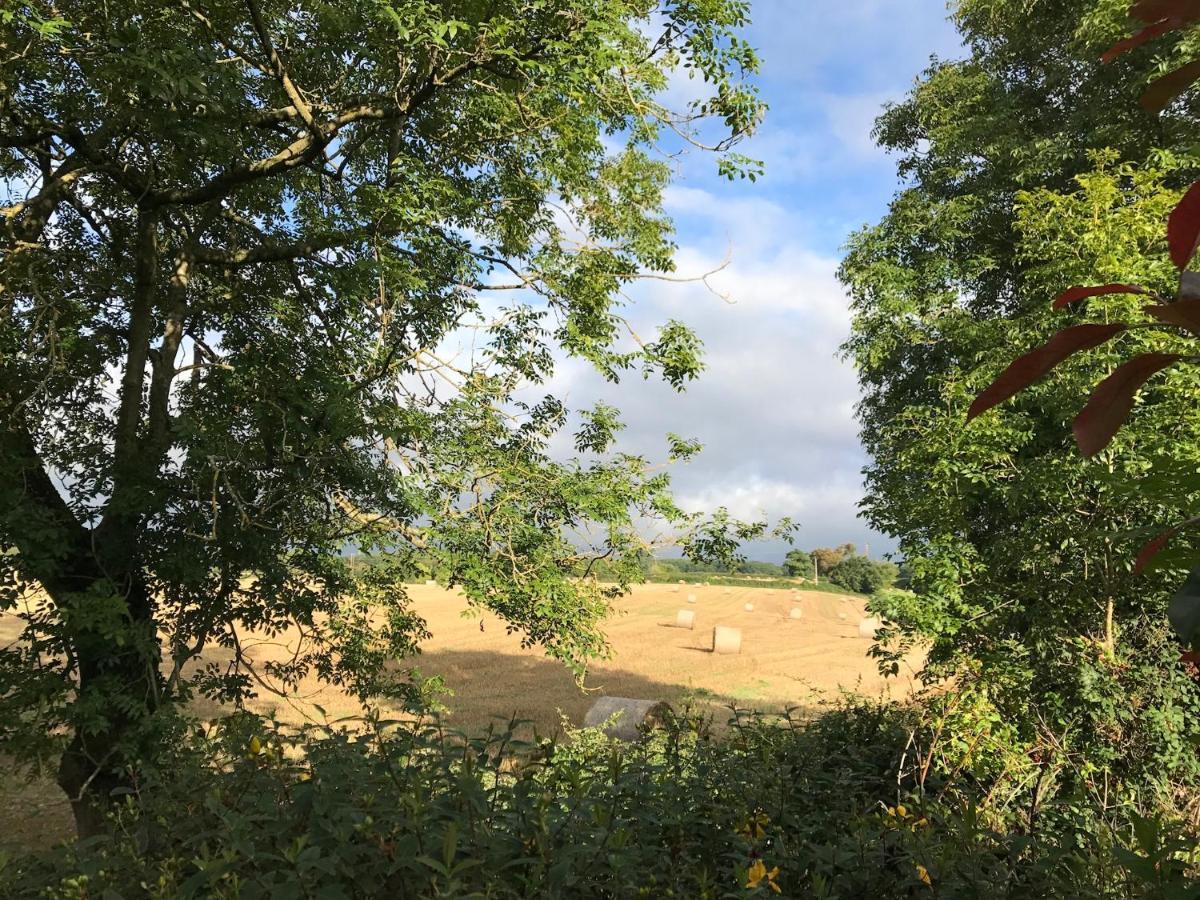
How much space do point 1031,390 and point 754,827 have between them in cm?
820

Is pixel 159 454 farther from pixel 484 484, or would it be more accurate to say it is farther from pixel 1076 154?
pixel 1076 154

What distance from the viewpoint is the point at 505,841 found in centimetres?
227

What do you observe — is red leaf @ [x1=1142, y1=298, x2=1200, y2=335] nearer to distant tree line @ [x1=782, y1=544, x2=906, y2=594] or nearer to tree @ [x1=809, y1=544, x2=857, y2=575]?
distant tree line @ [x1=782, y1=544, x2=906, y2=594]

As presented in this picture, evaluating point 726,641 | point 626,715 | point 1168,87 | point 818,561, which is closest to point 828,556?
point 818,561

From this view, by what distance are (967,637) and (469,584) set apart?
6.56 meters

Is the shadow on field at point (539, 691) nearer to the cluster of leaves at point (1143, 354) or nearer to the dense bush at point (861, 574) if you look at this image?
the cluster of leaves at point (1143, 354)

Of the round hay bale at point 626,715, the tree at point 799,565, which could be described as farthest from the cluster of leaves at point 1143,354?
the tree at point 799,565

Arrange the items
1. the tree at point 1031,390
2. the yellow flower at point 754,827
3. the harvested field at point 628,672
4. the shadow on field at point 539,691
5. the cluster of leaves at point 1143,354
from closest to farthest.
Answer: the cluster of leaves at point 1143,354
the yellow flower at point 754,827
the tree at point 1031,390
the harvested field at point 628,672
the shadow on field at point 539,691

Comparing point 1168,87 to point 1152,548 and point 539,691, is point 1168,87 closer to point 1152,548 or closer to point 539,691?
point 1152,548

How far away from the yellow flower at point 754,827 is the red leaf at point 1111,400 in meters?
2.43

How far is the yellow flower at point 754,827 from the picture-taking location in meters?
2.76

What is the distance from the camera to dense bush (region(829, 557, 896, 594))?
65688mm

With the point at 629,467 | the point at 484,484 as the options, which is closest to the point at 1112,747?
the point at 629,467

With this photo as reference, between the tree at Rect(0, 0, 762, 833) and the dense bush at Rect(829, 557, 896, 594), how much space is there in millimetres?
62574
